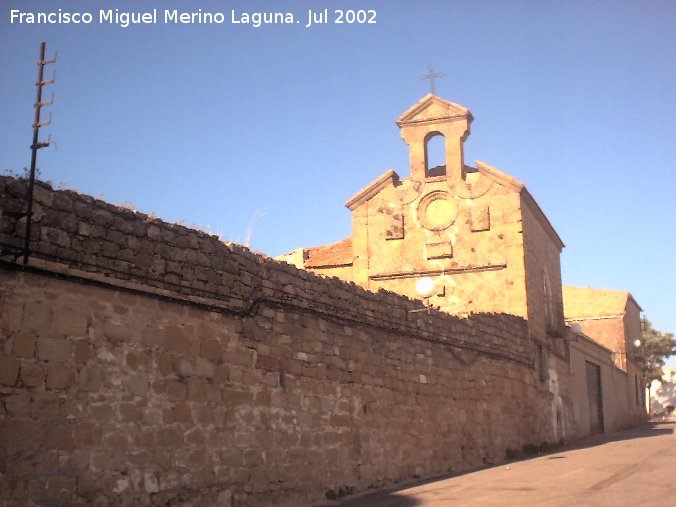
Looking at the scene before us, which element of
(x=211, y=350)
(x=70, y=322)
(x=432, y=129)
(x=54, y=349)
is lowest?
(x=54, y=349)

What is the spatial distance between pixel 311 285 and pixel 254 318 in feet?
4.62

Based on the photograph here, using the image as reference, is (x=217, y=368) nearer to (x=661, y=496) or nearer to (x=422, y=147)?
(x=661, y=496)

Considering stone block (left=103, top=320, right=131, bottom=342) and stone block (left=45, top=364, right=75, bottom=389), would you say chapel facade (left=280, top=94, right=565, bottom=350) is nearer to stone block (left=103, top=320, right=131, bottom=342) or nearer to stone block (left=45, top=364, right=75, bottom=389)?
stone block (left=103, top=320, right=131, bottom=342)

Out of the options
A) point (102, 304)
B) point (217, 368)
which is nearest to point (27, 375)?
point (102, 304)

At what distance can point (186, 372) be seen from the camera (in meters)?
8.19

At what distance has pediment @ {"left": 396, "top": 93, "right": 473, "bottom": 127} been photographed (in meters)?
20.5

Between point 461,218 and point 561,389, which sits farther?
point 561,389

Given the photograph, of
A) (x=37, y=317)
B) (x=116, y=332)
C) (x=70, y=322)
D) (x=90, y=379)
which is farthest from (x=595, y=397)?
(x=37, y=317)

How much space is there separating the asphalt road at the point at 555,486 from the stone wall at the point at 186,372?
96 cm

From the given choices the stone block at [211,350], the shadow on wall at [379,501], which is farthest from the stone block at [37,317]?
the shadow on wall at [379,501]

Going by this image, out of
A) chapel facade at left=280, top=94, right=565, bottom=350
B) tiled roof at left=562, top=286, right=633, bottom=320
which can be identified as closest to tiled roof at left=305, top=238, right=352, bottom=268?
chapel facade at left=280, top=94, right=565, bottom=350

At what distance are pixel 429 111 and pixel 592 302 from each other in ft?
72.3

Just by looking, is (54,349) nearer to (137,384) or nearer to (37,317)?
(37,317)

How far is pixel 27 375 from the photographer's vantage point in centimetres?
642
